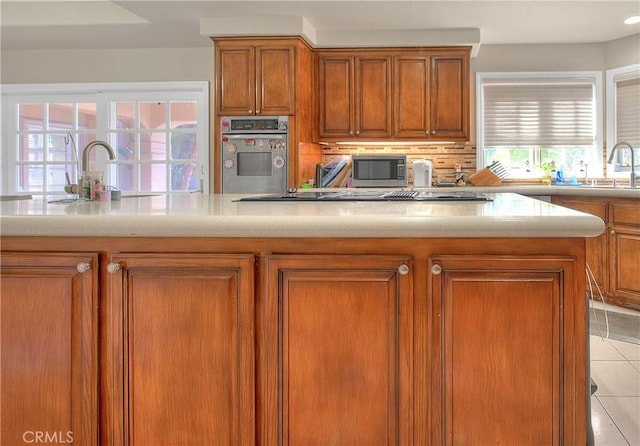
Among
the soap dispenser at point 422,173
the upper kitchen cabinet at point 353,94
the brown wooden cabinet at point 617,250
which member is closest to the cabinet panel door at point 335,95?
the upper kitchen cabinet at point 353,94

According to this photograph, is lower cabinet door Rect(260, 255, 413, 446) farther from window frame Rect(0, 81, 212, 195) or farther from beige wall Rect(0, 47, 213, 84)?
beige wall Rect(0, 47, 213, 84)

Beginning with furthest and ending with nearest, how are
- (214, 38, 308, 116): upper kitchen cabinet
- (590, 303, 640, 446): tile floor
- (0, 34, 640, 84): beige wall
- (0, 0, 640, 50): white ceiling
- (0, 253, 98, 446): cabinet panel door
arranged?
(0, 34, 640, 84): beige wall, (214, 38, 308, 116): upper kitchen cabinet, (0, 0, 640, 50): white ceiling, (590, 303, 640, 446): tile floor, (0, 253, 98, 446): cabinet panel door

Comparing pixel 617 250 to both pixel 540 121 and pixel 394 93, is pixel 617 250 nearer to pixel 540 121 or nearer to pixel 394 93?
pixel 540 121

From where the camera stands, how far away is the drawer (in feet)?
13.1

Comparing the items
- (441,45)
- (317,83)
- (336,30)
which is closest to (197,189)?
(317,83)

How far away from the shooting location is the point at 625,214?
4098 millimetres

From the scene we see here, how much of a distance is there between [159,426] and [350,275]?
2.11 ft

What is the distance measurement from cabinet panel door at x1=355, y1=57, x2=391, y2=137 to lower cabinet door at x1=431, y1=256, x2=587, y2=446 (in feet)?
12.8

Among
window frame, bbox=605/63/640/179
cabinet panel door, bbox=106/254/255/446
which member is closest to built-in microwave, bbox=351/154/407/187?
window frame, bbox=605/63/640/179

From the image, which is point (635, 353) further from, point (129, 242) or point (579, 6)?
point (129, 242)

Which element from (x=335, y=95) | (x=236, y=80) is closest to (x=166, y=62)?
(x=236, y=80)

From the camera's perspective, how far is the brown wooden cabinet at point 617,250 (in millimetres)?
4059

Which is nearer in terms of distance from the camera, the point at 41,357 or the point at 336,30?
the point at 41,357

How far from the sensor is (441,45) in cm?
496
